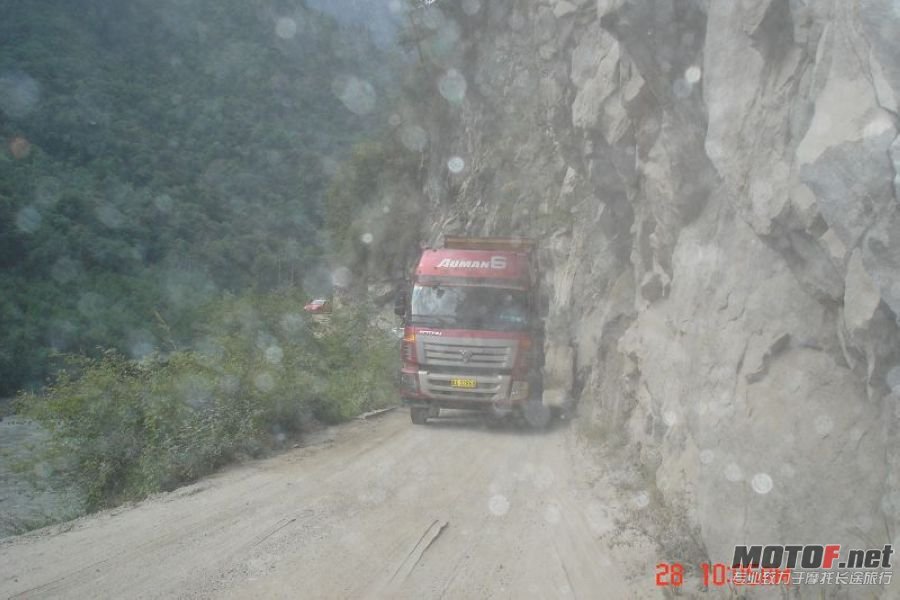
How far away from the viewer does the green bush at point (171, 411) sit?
902cm

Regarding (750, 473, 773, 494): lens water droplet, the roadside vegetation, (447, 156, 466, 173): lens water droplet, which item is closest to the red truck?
the roadside vegetation

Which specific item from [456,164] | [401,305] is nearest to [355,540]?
[401,305]

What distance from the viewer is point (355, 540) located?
20.6 feet

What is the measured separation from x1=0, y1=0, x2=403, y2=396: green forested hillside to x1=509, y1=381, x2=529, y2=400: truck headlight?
609 inches

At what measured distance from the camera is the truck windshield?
12469mm

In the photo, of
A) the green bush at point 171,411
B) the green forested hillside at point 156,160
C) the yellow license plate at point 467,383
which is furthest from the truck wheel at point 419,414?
the green forested hillside at point 156,160

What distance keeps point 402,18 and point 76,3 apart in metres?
35.4

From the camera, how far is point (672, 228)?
8.55 m

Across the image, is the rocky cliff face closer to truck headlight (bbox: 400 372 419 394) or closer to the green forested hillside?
truck headlight (bbox: 400 372 419 394)

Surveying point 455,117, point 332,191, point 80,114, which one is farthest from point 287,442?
point 80,114

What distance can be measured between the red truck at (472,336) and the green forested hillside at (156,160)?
13899 mm

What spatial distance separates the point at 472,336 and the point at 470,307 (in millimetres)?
688

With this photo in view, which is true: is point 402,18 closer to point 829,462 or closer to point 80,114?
point 80,114

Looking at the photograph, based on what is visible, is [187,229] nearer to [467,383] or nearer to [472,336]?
[472,336]
